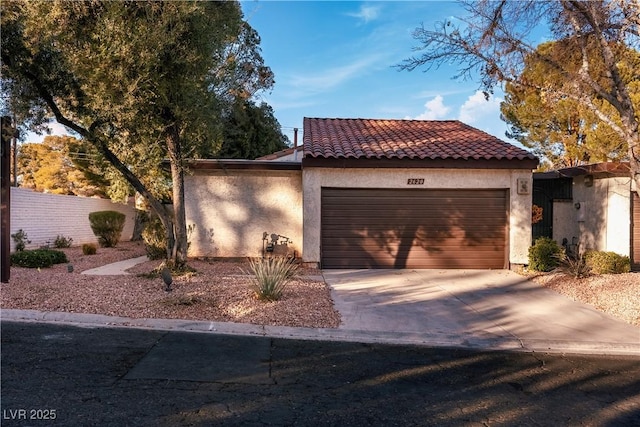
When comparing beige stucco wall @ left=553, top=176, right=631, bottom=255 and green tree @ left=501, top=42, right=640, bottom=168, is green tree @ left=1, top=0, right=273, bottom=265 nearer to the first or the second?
beige stucco wall @ left=553, top=176, right=631, bottom=255

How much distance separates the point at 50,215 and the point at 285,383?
1474 centimetres

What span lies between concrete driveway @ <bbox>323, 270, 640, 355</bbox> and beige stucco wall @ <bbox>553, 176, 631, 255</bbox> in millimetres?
3817

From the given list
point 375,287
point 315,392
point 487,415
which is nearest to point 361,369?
point 315,392

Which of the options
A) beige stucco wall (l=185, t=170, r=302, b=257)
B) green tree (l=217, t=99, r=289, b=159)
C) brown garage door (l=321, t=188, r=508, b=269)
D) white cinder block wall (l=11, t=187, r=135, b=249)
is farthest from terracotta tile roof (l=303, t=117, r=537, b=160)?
white cinder block wall (l=11, t=187, r=135, b=249)

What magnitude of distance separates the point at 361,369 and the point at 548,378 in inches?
86.0

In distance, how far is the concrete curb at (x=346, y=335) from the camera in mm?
6664

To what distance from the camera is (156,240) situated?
43.7 feet

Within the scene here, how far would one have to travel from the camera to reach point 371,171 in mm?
12906

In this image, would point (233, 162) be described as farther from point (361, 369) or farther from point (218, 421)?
point (218, 421)

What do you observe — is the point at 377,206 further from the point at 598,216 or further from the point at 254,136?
the point at 254,136

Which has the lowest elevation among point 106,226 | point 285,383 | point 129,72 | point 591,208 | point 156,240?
point 285,383

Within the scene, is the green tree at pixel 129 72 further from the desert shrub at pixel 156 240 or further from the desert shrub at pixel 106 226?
the desert shrub at pixel 106 226

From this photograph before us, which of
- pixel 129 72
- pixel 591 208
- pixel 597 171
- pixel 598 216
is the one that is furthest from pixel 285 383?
pixel 591 208

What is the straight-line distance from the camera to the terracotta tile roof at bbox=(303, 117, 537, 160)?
12742mm
